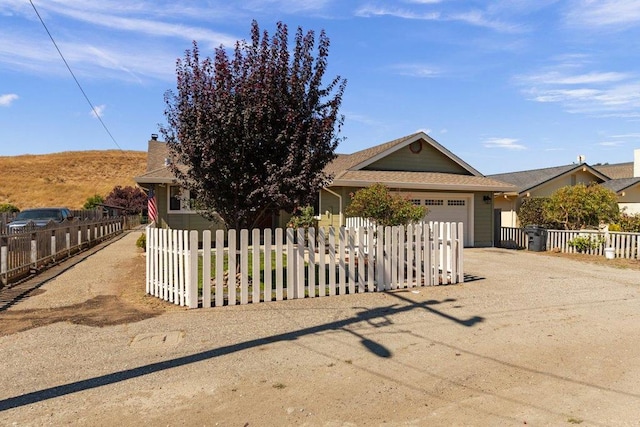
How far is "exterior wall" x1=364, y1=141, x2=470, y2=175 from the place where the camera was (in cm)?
1822

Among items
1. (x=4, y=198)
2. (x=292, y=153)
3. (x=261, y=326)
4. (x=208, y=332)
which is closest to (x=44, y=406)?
(x=208, y=332)

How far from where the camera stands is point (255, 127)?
7.68 m

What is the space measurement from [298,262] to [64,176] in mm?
80774

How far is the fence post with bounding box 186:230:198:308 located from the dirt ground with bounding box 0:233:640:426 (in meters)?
0.25

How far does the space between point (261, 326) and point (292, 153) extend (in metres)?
3.27

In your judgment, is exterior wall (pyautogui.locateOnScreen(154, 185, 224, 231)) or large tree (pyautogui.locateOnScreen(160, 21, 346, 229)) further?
exterior wall (pyautogui.locateOnScreen(154, 185, 224, 231))

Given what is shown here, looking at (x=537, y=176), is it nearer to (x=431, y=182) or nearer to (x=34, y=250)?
(x=431, y=182)

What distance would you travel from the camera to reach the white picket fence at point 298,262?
7.02 meters

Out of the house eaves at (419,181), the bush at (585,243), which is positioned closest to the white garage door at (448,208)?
the house eaves at (419,181)

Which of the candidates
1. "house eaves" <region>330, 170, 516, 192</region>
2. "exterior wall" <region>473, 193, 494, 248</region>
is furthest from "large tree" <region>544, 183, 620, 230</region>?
"exterior wall" <region>473, 193, 494, 248</region>

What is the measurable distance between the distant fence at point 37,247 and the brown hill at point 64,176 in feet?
156

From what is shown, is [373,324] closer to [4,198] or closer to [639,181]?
[639,181]

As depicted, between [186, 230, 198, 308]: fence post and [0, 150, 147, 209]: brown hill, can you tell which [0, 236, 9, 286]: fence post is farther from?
[0, 150, 147, 209]: brown hill

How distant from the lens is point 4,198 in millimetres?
60125
